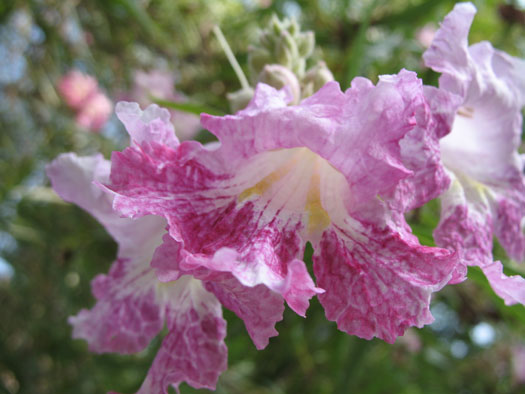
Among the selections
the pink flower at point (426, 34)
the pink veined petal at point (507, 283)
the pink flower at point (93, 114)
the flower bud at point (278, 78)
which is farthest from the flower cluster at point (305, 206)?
the pink flower at point (93, 114)

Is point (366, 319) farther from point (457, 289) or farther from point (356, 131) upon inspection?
point (457, 289)

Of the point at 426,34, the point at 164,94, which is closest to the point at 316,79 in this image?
the point at 164,94

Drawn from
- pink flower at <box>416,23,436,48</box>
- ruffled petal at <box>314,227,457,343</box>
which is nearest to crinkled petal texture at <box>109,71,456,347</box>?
ruffled petal at <box>314,227,457,343</box>

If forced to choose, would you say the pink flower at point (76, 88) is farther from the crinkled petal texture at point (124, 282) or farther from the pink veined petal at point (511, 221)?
the pink veined petal at point (511, 221)

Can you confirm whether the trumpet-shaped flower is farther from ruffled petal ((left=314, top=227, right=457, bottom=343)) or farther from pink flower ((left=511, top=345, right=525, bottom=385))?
pink flower ((left=511, top=345, right=525, bottom=385))

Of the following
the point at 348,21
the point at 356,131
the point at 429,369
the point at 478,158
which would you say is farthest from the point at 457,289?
the point at 356,131

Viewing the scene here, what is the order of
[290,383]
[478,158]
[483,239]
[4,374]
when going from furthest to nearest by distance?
[290,383] → [4,374] → [478,158] → [483,239]

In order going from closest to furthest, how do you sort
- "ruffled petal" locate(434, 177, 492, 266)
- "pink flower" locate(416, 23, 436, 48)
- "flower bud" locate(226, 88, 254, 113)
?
"ruffled petal" locate(434, 177, 492, 266)
"flower bud" locate(226, 88, 254, 113)
"pink flower" locate(416, 23, 436, 48)

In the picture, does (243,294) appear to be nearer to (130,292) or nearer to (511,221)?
(130,292)
